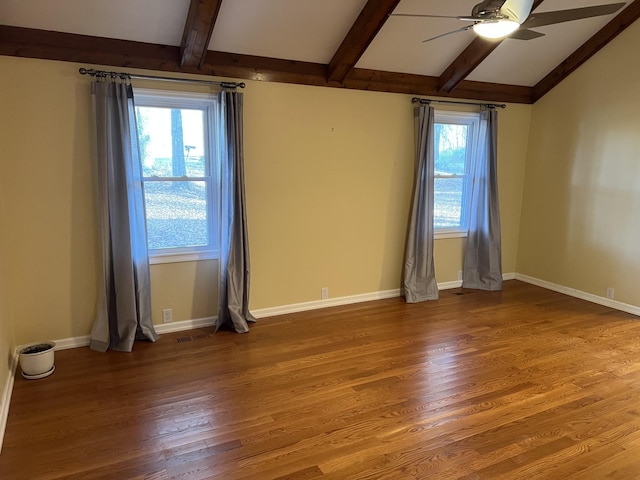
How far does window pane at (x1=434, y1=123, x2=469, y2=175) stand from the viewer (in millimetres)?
5160

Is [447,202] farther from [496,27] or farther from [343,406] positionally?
[343,406]

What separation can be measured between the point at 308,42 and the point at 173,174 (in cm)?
164

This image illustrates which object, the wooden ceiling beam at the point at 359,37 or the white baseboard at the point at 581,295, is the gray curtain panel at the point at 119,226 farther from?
the white baseboard at the point at 581,295

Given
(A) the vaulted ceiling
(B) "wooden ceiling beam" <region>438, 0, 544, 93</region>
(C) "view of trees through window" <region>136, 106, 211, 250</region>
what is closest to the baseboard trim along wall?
(C) "view of trees through window" <region>136, 106, 211, 250</region>

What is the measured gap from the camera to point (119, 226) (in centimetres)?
354

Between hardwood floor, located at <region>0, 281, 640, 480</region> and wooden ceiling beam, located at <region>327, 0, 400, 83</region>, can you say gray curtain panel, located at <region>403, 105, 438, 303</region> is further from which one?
wooden ceiling beam, located at <region>327, 0, 400, 83</region>

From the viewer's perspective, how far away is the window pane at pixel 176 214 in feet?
12.8

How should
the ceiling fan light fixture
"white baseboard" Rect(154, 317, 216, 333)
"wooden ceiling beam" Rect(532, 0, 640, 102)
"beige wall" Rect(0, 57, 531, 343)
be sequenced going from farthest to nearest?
"wooden ceiling beam" Rect(532, 0, 640, 102) < "white baseboard" Rect(154, 317, 216, 333) < "beige wall" Rect(0, 57, 531, 343) < the ceiling fan light fixture

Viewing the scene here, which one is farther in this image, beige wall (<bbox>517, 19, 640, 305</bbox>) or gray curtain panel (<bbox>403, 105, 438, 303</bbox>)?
gray curtain panel (<bbox>403, 105, 438, 303</bbox>)

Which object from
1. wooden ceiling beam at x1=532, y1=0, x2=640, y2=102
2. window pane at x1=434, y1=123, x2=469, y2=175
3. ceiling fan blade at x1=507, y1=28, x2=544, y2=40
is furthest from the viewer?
window pane at x1=434, y1=123, x2=469, y2=175

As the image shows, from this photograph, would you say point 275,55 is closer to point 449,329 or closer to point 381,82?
point 381,82

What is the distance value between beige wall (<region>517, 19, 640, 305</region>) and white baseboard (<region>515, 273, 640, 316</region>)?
0.19 feet

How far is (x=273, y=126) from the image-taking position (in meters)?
4.15

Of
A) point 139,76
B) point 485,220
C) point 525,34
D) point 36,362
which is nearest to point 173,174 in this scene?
point 139,76
